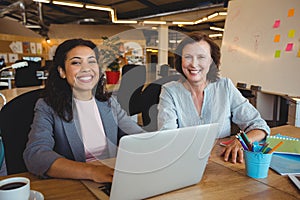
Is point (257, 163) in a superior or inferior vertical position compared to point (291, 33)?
inferior

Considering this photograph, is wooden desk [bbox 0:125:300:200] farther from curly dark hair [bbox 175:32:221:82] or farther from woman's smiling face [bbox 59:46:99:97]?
curly dark hair [bbox 175:32:221:82]

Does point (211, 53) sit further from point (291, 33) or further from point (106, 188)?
point (291, 33)

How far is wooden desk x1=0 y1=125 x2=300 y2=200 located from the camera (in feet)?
2.63

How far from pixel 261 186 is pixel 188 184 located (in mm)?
249

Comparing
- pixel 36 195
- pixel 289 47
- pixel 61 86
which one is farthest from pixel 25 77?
pixel 36 195

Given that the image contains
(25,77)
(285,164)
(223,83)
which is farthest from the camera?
(25,77)

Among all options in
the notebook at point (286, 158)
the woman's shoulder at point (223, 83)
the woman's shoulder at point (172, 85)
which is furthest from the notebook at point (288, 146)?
the woman's shoulder at point (172, 85)

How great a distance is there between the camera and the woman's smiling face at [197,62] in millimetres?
1514

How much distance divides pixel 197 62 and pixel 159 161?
0.96 meters

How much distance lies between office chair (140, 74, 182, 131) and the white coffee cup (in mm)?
976

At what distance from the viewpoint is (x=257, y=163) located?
0.93 metres

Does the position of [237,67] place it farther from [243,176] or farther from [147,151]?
[147,151]

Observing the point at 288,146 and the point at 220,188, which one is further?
the point at 288,146

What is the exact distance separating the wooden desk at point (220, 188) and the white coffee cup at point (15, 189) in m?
0.11
